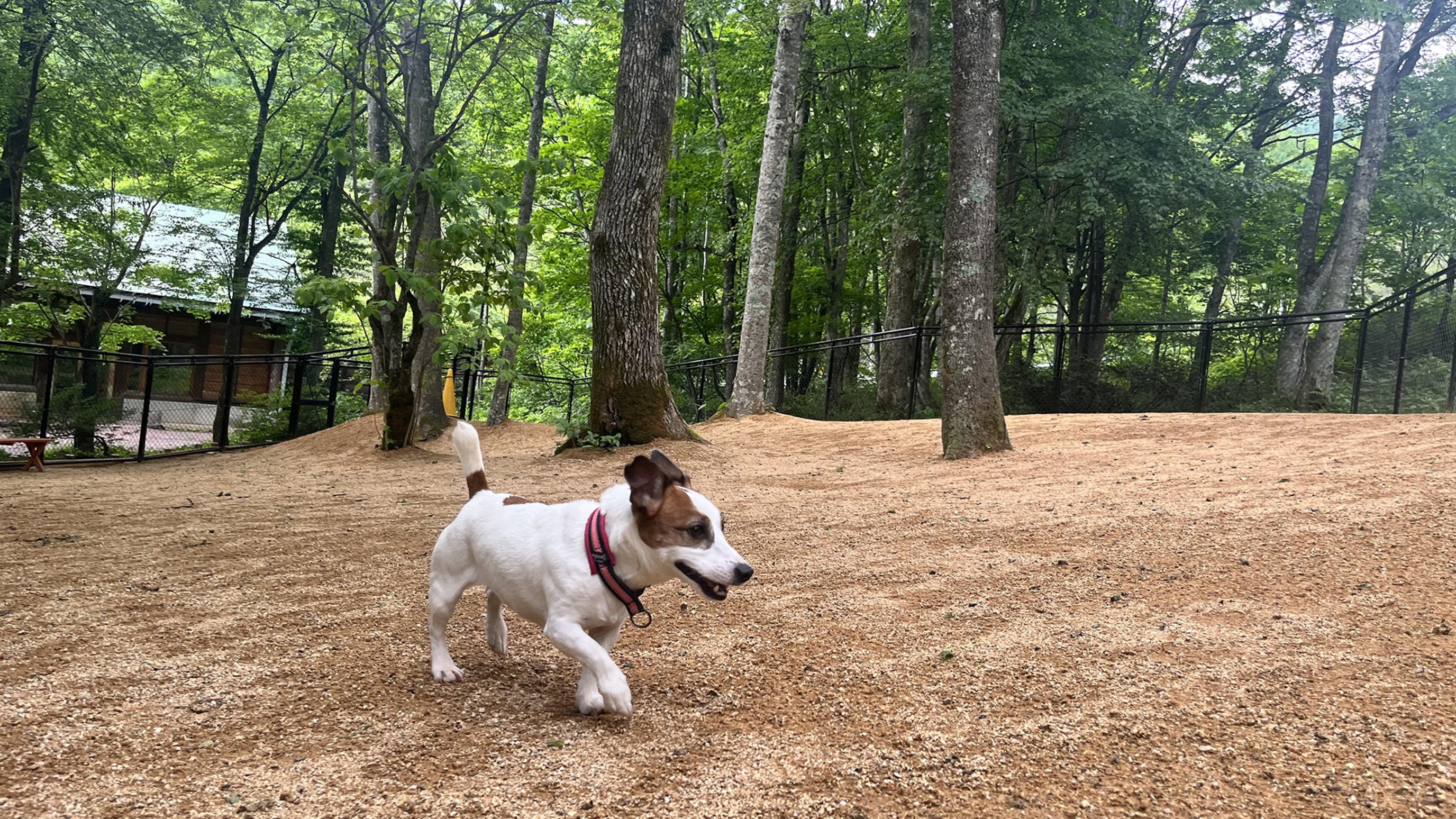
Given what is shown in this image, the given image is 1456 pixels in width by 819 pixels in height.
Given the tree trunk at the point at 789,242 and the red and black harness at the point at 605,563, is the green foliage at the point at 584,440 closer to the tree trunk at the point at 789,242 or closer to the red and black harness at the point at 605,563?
the red and black harness at the point at 605,563

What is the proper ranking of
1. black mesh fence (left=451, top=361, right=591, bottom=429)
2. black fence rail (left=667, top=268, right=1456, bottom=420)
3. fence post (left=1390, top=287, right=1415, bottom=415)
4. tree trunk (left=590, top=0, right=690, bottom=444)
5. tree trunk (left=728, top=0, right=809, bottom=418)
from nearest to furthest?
tree trunk (left=590, top=0, right=690, bottom=444), fence post (left=1390, top=287, right=1415, bottom=415), black fence rail (left=667, top=268, right=1456, bottom=420), tree trunk (left=728, top=0, right=809, bottom=418), black mesh fence (left=451, top=361, right=591, bottom=429)

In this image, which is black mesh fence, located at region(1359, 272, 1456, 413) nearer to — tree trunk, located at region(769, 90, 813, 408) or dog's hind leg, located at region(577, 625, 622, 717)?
tree trunk, located at region(769, 90, 813, 408)

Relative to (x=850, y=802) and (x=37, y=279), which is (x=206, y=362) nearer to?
(x=37, y=279)

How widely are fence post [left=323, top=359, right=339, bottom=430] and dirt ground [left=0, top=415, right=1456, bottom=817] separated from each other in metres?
9.40

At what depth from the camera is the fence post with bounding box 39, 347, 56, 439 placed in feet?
35.8

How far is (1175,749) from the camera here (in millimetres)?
2279

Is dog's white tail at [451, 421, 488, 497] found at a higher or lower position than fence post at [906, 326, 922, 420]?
lower

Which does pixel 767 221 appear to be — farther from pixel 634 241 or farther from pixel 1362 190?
pixel 1362 190

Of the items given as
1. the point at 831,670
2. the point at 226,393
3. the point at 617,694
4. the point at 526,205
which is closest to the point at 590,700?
the point at 617,694

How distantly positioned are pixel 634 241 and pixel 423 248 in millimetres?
2771

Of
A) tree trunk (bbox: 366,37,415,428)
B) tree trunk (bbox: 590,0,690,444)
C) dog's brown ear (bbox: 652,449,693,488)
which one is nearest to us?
dog's brown ear (bbox: 652,449,693,488)

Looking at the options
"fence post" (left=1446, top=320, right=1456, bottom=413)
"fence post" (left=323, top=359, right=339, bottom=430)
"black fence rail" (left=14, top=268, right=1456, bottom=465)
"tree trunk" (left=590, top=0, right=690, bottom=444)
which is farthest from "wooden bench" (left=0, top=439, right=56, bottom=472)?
"fence post" (left=1446, top=320, right=1456, bottom=413)

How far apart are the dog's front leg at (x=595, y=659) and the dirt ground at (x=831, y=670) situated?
0.13 metres

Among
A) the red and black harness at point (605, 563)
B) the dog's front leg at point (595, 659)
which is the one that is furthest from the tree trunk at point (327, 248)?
the dog's front leg at point (595, 659)
